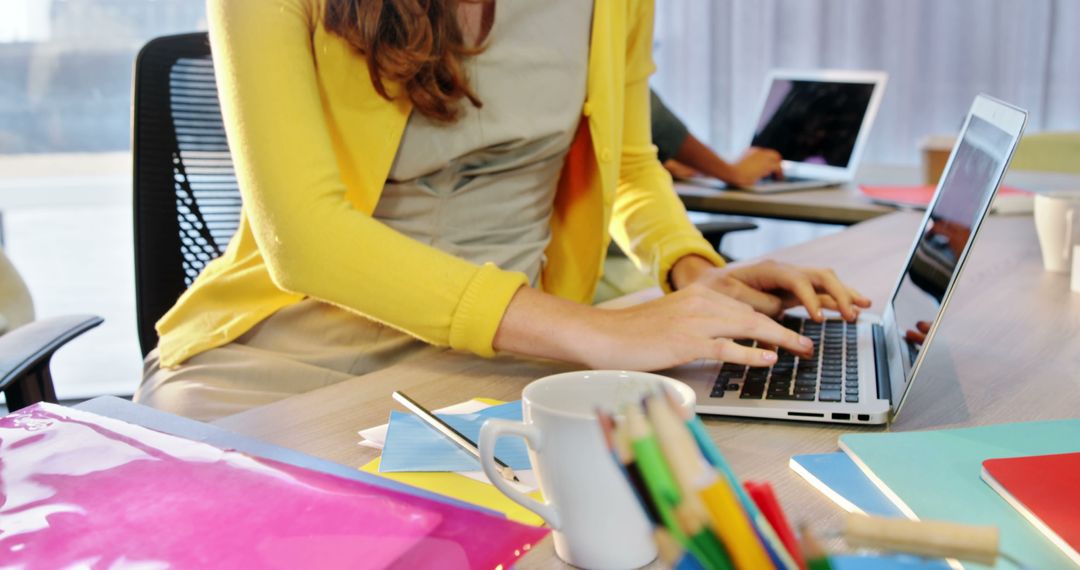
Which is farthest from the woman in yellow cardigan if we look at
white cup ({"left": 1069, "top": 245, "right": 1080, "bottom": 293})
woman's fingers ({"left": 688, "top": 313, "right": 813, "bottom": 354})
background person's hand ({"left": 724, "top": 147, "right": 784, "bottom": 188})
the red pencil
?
background person's hand ({"left": 724, "top": 147, "right": 784, "bottom": 188})

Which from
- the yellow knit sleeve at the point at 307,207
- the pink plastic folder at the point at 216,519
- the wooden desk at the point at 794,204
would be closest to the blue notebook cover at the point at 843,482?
the pink plastic folder at the point at 216,519

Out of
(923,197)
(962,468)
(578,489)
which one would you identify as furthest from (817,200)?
(578,489)

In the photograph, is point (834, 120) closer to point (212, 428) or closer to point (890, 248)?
point (890, 248)

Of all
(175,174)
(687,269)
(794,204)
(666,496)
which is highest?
(666,496)

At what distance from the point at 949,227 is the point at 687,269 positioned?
313mm

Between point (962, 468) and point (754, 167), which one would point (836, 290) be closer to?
point (962, 468)

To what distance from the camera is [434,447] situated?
70cm

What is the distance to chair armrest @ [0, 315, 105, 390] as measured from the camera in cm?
92

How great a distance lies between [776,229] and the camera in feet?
11.7

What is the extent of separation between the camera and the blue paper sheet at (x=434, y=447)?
67cm

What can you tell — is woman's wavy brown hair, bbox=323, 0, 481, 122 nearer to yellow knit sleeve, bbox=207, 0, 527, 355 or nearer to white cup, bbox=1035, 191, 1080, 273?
yellow knit sleeve, bbox=207, 0, 527, 355

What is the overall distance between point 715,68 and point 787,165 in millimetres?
1362

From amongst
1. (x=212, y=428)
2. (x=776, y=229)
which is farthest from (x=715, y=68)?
(x=212, y=428)

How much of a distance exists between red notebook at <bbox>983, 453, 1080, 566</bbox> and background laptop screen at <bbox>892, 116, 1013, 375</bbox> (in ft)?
0.55
